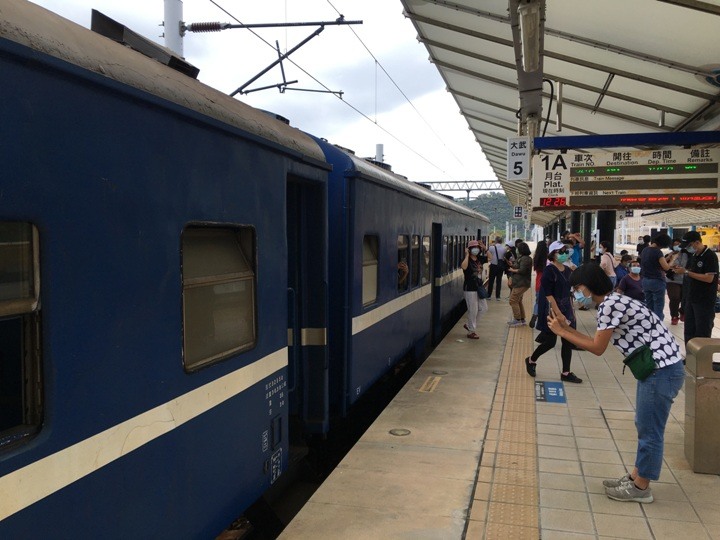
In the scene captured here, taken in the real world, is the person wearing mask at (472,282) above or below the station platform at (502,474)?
above

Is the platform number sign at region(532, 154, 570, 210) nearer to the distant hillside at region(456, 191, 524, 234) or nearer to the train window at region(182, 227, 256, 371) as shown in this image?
the train window at region(182, 227, 256, 371)

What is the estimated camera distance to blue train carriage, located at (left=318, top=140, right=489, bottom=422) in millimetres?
5543

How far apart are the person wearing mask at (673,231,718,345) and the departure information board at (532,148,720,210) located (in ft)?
2.41

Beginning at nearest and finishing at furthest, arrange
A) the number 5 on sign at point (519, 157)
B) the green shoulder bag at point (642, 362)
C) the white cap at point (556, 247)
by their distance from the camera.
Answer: the green shoulder bag at point (642, 362), the white cap at point (556, 247), the number 5 on sign at point (519, 157)

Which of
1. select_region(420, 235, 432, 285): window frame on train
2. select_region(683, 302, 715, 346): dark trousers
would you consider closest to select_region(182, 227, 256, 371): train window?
select_region(420, 235, 432, 285): window frame on train

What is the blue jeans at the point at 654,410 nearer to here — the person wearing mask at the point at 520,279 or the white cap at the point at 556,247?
the white cap at the point at 556,247

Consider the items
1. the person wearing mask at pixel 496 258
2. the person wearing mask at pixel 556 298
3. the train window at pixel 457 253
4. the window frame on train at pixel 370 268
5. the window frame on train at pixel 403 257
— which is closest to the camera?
the window frame on train at pixel 370 268

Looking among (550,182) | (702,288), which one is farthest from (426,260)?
(702,288)

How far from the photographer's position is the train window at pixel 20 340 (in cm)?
200

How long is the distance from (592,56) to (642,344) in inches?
192

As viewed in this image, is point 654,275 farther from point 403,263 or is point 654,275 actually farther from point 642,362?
point 642,362

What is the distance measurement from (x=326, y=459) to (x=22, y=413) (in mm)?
4370

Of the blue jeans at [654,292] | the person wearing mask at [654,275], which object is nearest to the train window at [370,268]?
the person wearing mask at [654,275]

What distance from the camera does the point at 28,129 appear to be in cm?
199
